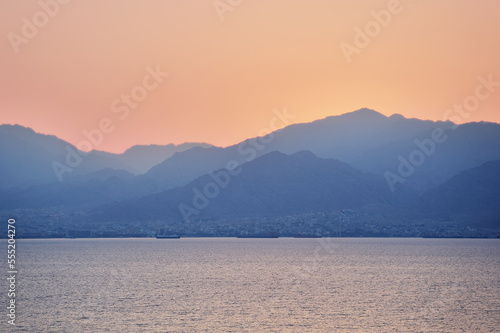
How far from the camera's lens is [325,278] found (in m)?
152

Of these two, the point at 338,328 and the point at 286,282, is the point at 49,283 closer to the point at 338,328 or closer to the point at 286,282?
the point at 286,282

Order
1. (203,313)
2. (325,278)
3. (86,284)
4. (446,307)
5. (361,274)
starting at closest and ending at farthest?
(203,313) < (446,307) < (86,284) < (325,278) < (361,274)

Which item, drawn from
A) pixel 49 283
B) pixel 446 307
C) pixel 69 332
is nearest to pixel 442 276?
pixel 446 307

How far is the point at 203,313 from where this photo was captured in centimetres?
9625

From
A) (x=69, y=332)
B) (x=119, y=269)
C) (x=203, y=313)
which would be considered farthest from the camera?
(x=119, y=269)

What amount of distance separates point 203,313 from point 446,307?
Result: 36.2 metres

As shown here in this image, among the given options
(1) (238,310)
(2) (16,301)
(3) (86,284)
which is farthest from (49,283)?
(1) (238,310)

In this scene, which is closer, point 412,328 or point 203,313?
point 412,328

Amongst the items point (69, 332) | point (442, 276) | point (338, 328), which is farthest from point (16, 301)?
point (442, 276)

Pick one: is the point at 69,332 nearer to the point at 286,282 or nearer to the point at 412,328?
the point at 412,328

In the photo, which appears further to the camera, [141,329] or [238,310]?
[238,310]

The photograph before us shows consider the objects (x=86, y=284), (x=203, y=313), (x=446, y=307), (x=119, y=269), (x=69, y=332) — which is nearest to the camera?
(x=69, y=332)

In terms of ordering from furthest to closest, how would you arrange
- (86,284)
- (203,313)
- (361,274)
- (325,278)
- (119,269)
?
1. (119,269)
2. (361,274)
3. (325,278)
4. (86,284)
5. (203,313)

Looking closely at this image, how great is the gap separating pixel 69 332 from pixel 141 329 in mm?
8302
